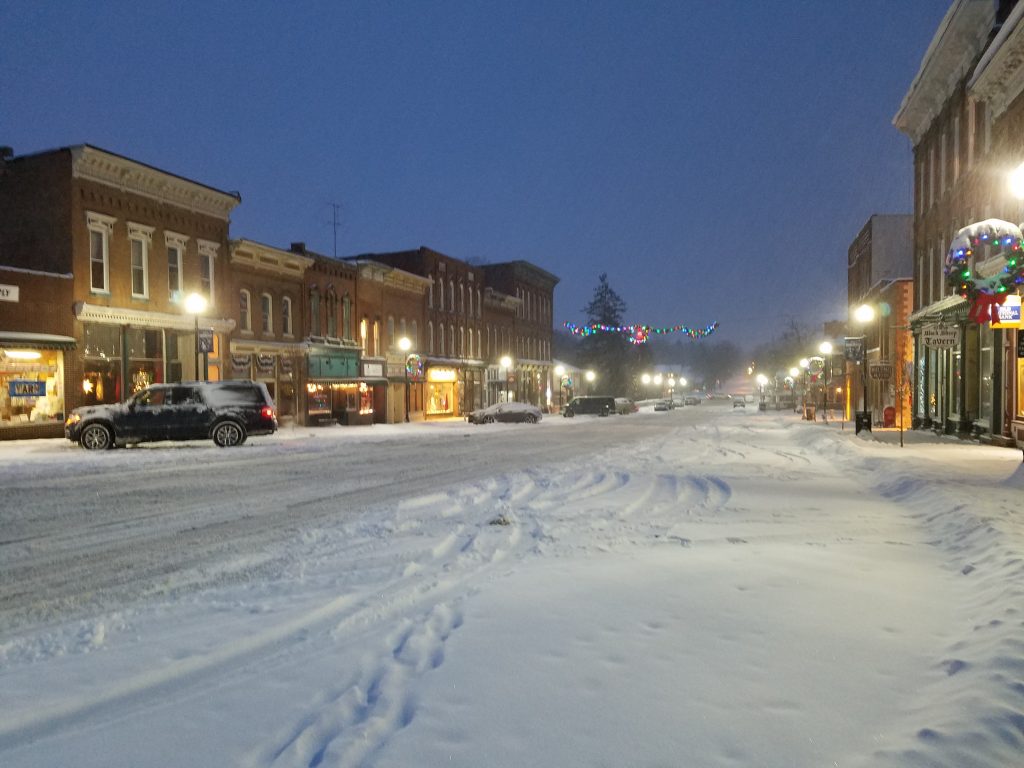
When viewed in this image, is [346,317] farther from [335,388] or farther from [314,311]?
[335,388]

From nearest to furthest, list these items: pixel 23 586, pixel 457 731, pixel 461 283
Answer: pixel 457 731 < pixel 23 586 < pixel 461 283

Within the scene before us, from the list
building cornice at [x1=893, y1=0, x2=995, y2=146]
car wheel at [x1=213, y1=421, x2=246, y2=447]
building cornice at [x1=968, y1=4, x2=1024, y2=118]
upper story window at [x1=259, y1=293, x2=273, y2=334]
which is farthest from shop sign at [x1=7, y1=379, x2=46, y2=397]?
building cornice at [x1=893, y1=0, x2=995, y2=146]

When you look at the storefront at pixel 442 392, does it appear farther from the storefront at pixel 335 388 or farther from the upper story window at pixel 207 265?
the upper story window at pixel 207 265

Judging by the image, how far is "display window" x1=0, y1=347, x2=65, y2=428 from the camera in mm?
23359

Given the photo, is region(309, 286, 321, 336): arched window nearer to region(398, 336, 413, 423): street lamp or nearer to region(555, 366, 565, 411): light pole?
region(398, 336, 413, 423): street lamp

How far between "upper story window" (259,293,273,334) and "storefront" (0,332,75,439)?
33.6 ft

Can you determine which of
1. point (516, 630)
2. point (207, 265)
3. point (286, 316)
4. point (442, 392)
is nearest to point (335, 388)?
point (286, 316)

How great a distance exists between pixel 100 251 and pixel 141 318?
261 cm

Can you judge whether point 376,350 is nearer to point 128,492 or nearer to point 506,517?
point 128,492

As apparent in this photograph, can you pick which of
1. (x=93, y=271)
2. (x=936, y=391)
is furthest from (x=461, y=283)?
(x=936, y=391)

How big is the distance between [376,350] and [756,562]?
121 ft

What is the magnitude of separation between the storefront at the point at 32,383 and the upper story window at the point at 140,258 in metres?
3.72

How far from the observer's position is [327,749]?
3488 millimetres

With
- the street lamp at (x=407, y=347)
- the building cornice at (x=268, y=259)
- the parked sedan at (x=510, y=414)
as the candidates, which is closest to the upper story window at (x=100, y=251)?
the building cornice at (x=268, y=259)
